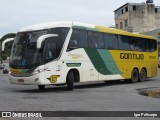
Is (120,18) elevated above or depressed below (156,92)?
above

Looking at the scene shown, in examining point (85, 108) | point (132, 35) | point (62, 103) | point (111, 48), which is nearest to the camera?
point (85, 108)

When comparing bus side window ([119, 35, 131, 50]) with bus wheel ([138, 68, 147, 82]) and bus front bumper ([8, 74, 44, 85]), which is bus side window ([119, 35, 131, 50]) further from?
bus front bumper ([8, 74, 44, 85])

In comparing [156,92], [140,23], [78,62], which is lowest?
[156,92]

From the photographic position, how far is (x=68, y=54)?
64.1 feet

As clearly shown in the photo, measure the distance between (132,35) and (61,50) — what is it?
→ 8323 millimetres

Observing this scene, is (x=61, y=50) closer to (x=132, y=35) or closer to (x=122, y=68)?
(x=122, y=68)

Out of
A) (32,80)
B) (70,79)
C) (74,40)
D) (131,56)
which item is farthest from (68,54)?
(131,56)

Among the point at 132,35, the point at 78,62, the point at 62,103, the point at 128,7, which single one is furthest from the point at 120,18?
the point at 62,103

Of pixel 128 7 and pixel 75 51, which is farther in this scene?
pixel 128 7

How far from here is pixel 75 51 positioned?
792 inches

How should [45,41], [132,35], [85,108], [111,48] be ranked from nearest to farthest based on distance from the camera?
[85,108]
[45,41]
[111,48]
[132,35]

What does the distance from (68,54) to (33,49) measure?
6.27 ft

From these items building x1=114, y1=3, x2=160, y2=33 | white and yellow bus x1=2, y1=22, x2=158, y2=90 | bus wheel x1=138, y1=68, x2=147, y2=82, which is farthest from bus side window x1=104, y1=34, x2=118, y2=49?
building x1=114, y1=3, x2=160, y2=33

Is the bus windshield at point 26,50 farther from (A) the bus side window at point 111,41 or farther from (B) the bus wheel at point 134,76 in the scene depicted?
(B) the bus wheel at point 134,76
